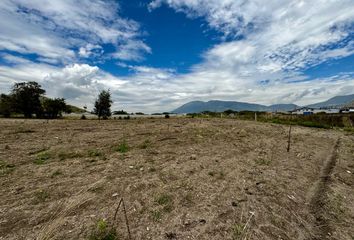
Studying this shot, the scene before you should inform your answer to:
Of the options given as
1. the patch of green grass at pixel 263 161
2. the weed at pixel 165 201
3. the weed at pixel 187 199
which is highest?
the weed at pixel 165 201

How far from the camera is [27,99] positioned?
3903 cm

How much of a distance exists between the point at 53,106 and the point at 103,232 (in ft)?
142

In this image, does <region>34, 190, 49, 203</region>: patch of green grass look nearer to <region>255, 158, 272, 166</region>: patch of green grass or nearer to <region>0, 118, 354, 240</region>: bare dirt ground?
<region>0, 118, 354, 240</region>: bare dirt ground

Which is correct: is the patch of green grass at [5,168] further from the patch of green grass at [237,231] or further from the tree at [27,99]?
the tree at [27,99]

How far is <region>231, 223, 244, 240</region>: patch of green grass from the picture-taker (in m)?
3.05

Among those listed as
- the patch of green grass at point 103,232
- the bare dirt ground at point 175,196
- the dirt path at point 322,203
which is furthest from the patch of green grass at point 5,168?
the dirt path at point 322,203

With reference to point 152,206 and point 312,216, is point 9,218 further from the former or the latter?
point 312,216

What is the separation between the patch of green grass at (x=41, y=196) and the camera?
393 cm

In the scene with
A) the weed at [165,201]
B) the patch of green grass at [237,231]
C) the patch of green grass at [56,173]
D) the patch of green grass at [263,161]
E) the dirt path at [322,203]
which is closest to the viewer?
the patch of green grass at [237,231]

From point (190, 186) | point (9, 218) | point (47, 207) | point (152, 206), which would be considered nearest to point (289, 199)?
point (190, 186)

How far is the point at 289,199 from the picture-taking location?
4355 mm

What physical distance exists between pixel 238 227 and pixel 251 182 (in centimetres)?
213

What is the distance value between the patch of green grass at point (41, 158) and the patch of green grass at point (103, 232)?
450 cm

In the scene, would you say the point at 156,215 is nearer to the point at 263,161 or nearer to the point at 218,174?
the point at 218,174
